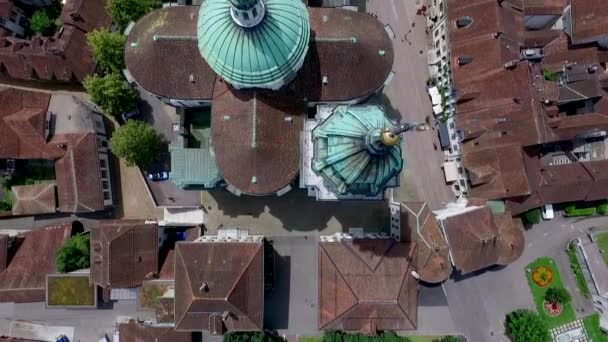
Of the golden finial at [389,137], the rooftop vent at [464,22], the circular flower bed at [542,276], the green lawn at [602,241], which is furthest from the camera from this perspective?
the circular flower bed at [542,276]

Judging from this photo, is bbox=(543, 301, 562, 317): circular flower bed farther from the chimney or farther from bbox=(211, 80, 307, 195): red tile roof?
the chimney

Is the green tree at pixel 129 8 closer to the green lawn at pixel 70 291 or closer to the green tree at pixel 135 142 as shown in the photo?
the green tree at pixel 135 142

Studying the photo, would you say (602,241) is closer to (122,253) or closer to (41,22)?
(122,253)

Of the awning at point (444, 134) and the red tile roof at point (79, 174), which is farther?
the awning at point (444, 134)

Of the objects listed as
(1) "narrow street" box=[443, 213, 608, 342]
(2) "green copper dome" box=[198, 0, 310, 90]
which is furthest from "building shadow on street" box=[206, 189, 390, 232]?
(2) "green copper dome" box=[198, 0, 310, 90]

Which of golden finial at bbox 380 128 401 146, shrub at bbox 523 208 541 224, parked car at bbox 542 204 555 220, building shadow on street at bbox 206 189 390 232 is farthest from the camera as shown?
parked car at bbox 542 204 555 220

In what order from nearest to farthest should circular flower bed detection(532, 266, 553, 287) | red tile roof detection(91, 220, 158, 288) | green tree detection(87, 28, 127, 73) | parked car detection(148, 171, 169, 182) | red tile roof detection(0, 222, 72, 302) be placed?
red tile roof detection(91, 220, 158, 288) < green tree detection(87, 28, 127, 73) < red tile roof detection(0, 222, 72, 302) < parked car detection(148, 171, 169, 182) < circular flower bed detection(532, 266, 553, 287)

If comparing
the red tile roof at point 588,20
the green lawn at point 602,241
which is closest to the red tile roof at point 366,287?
the green lawn at point 602,241

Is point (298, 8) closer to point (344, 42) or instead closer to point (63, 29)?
point (344, 42)
